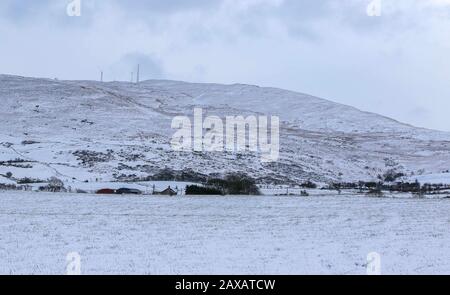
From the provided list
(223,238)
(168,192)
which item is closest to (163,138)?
(168,192)

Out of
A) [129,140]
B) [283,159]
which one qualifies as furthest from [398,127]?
[129,140]

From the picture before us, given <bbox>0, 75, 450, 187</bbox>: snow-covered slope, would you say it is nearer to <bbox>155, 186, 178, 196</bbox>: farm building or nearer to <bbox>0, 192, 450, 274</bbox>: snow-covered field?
<bbox>155, 186, 178, 196</bbox>: farm building

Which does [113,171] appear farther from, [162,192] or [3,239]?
[3,239]

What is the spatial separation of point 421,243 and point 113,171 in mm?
43246

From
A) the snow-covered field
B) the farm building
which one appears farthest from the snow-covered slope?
the snow-covered field

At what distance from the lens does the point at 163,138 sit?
79062 millimetres

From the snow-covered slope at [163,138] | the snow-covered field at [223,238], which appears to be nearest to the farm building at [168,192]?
the snow-covered field at [223,238]

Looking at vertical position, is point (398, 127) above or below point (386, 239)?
above

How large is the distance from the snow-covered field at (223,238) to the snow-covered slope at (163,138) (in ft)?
89.9

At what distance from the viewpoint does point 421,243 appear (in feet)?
55.6

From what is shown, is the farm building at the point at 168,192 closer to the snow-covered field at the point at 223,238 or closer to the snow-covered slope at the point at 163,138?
the snow-covered field at the point at 223,238

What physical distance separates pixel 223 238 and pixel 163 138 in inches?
2420

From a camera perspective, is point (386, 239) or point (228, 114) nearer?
point (386, 239)

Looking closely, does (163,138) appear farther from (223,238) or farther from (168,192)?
(223,238)
